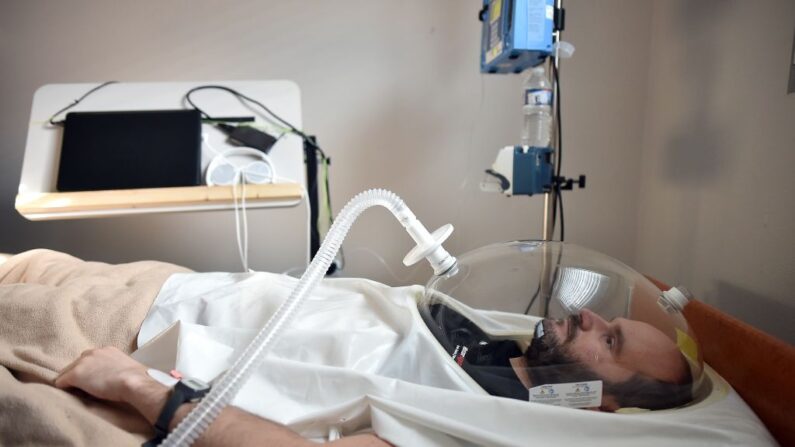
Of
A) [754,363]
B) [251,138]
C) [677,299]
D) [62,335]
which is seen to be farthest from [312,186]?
[754,363]

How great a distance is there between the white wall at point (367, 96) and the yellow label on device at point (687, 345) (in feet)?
3.22

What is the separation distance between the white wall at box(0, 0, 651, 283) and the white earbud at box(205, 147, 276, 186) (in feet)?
1.40

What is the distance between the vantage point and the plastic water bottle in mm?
1173

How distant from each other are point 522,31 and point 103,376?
1.09m

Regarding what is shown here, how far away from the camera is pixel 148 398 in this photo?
2.12ft

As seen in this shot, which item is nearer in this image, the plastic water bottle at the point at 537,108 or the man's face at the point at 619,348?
the man's face at the point at 619,348

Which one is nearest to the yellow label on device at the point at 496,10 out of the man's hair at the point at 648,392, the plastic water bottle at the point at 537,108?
the plastic water bottle at the point at 537,108

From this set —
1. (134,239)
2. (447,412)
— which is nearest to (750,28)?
(447,412)

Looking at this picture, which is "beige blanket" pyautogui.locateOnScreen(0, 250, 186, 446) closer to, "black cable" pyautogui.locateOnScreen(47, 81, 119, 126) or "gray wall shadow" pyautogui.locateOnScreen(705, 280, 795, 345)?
"black cable" pyautogui.locateOnScreen(47, 81, 119, 126)

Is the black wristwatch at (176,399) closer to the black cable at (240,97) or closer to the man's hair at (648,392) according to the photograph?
the man's hair at (648,392)

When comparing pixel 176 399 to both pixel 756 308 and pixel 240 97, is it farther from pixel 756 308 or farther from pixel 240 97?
pixel 756 308

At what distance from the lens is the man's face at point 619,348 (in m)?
0.68

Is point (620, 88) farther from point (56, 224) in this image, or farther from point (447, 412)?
point (56, 224)

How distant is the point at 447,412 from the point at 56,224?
1.73 m
